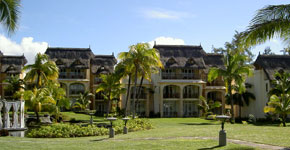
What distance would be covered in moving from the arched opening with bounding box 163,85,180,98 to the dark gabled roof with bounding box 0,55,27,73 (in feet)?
67.4

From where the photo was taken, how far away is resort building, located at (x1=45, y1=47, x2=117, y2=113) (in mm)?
50156

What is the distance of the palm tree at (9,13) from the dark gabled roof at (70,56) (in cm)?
3556

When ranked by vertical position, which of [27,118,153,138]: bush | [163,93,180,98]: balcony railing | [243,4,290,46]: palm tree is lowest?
[27,118,153,138]: bush

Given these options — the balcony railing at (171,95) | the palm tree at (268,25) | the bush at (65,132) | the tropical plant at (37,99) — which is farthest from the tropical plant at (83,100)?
the palm tree at (268,25)

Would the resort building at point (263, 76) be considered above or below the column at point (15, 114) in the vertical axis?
above

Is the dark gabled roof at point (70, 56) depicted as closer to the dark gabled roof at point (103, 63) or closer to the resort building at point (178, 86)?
the dark gabled roof at point (103, 63)

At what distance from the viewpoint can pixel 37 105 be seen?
101 feet

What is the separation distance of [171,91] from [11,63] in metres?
22.9

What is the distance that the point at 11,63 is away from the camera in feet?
170

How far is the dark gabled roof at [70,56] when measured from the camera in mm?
50600

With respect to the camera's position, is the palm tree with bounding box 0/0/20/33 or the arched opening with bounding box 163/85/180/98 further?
the arched opening with bounding box 163/85/180/98

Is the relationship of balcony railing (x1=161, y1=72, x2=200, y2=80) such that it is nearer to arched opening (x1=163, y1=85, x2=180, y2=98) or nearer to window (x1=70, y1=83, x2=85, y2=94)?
arched opening (x1=163, y1=85, x2=180, y2=98)

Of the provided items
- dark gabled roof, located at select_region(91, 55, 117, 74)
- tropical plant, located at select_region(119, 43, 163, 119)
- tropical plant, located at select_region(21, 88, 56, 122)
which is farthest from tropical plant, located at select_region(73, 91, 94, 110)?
tropical plant, located at select_region(119, 43, 163, 119)

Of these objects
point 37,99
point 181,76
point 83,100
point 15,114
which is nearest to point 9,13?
point 15,114
